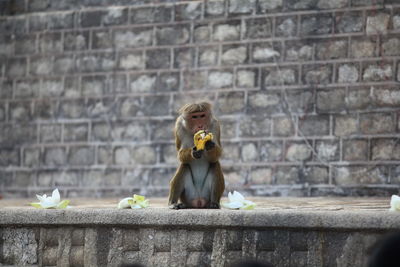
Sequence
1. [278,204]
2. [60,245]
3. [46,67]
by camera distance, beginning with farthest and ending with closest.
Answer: [46,67]
[278,204]
[60,245]

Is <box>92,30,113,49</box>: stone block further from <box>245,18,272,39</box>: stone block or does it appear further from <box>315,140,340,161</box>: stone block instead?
<box>315,140,340,161</box>: stone block

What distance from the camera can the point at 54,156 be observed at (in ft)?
41.7

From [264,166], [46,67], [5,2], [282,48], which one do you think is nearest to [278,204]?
[264,166]

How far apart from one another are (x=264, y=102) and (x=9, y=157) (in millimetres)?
3886

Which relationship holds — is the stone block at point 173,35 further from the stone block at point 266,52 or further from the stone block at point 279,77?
the stone block at point 279,77

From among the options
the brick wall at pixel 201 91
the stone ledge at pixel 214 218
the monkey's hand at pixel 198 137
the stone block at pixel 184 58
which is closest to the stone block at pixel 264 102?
the brick wall at pixel 201 91

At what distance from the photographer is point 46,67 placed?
509 inches

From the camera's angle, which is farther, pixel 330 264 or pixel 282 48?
pixel 282 48

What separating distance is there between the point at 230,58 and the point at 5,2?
377 centimetres

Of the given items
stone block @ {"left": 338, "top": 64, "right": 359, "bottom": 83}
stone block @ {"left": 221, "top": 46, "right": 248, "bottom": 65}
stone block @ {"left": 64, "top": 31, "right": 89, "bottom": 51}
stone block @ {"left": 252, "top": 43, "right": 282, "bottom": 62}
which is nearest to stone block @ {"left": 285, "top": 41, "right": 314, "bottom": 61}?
stone block @ {"left": 252, "top": 43, "right": 282, "bottom": 62}

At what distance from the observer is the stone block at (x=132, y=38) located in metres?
12.3

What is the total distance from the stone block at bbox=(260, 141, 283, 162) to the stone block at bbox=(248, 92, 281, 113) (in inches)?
16.3

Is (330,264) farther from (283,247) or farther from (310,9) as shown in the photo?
(310,9)

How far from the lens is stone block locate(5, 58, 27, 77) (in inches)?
516
